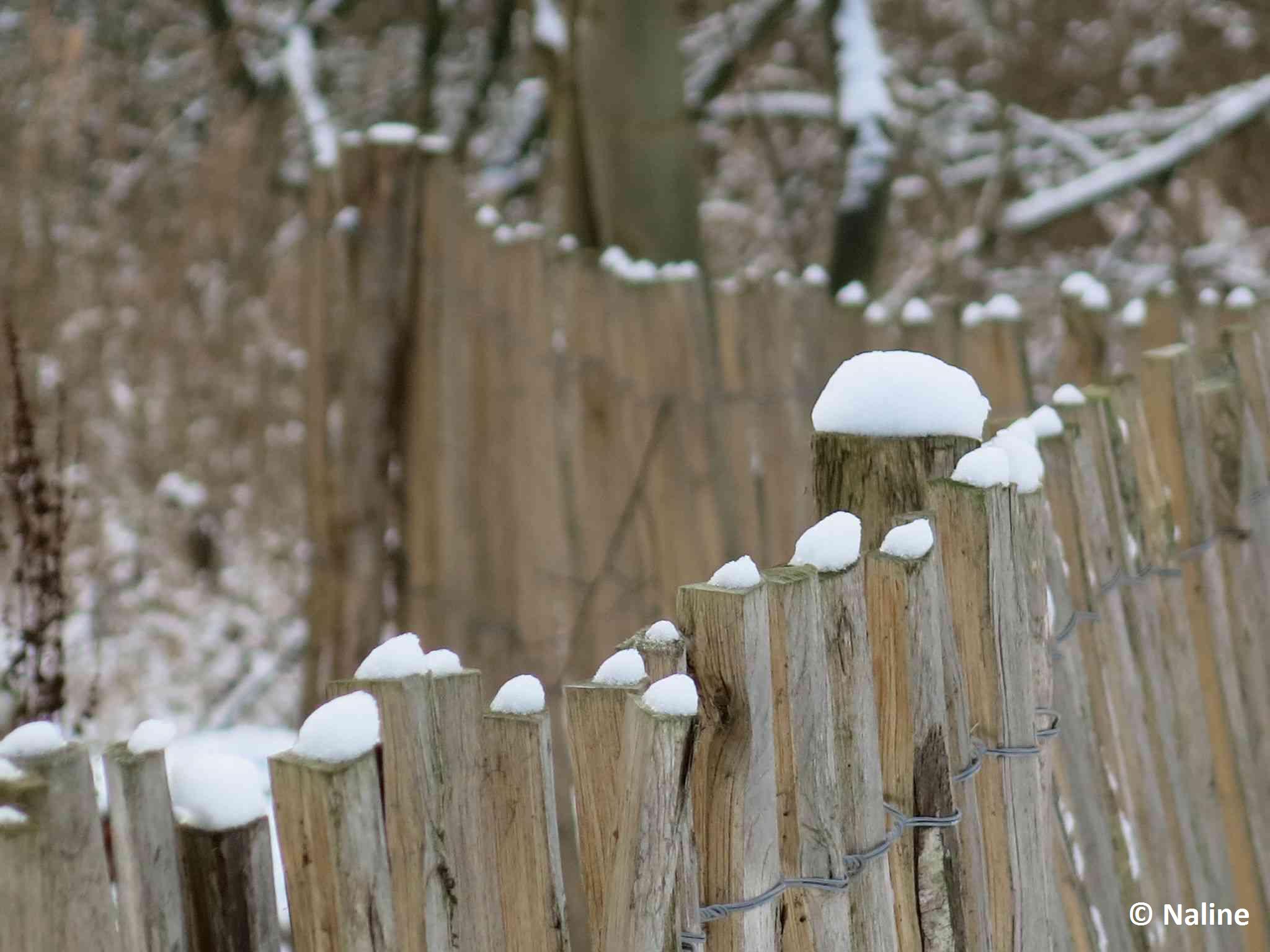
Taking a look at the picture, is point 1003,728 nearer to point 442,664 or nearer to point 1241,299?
point 442,664

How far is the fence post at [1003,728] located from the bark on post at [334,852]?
706 millimetres

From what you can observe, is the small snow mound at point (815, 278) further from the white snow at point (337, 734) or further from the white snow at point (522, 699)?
the white snow at point (337, 734)

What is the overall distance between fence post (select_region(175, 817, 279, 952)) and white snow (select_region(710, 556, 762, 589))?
409 millimetres

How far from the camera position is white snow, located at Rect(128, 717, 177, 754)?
88 centimetres

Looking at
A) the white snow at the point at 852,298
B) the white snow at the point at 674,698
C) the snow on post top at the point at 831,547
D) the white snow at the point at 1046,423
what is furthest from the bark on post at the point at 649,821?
the white snow at the point at 852,298

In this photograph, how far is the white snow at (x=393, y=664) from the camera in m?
0.98

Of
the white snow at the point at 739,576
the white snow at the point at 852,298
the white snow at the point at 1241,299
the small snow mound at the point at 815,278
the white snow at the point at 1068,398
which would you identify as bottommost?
the white snow at the point at 739,576

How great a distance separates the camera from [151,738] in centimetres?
89

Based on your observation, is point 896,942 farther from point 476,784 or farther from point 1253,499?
point 1253,499

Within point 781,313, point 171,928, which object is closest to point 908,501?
point 171,928

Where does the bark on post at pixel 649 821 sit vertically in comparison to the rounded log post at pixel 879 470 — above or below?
below

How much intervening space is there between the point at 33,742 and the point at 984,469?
91 centimetres

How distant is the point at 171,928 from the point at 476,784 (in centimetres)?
24

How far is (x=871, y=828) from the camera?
4.07 feet
